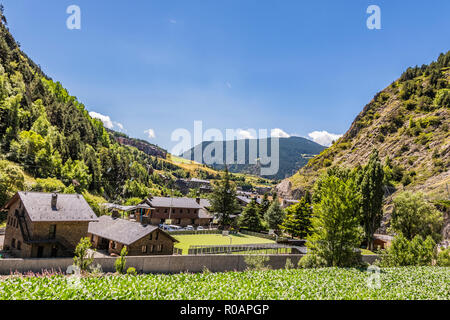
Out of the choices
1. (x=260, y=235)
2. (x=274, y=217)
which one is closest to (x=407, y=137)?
(x=274, y=217)

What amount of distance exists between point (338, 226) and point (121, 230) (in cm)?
2877

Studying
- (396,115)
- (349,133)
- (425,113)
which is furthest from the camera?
(349,133)

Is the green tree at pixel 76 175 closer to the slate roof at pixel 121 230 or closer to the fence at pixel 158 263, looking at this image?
the slate roof at pixel 121 230

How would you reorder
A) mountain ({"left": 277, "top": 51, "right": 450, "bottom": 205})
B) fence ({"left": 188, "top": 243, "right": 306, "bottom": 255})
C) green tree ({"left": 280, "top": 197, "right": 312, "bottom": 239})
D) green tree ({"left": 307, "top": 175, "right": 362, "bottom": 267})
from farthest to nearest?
1. mountain ({"left": 277, "top": 51, "right": 450, "bottom": 205})
2. green tree ({"left": 280, "top": 197, "right": 312, "bottom": 239})
3. fence ({"left": 188, "top": 243, "right": 306, "bottom": 255})
4. green tree ({"left": 307, "top": 175, "right": 362, "bottom": 267})

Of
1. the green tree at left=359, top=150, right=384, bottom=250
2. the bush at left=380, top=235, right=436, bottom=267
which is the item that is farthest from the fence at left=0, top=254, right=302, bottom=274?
the green tree at left=359, top=150, right=384, bottom=250

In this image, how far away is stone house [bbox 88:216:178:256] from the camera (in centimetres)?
3625

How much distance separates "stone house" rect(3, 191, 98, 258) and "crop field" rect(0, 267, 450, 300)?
793 inches

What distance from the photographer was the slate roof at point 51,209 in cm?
3353

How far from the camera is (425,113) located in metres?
100

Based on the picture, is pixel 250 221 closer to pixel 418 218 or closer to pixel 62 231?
pixel 418 218

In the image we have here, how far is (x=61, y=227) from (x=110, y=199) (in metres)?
74.4

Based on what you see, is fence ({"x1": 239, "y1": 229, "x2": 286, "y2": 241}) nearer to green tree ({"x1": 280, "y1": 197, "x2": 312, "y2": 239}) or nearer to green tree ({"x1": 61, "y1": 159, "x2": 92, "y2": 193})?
green tree ({"x1": 280, "y1": 197, "x2": 312, "y2": 239})
